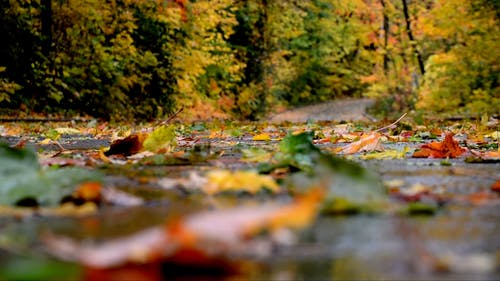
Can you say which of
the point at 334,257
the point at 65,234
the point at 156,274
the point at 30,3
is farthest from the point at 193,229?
the point at 30,3

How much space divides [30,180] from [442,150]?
1555 millimetres

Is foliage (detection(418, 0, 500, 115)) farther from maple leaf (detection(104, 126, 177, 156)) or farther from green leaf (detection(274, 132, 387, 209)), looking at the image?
green leaf (detection(274, 132, 387, 209))

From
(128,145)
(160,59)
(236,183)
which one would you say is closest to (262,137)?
Result: (128,145)

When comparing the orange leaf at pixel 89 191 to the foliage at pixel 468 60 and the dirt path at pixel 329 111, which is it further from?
the dirt path at pixel 329 111

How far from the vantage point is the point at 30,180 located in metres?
1.02

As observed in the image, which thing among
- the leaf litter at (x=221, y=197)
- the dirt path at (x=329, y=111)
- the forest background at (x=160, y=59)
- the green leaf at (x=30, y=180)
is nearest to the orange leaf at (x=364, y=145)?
the leaf litter at (x=221, y=197)

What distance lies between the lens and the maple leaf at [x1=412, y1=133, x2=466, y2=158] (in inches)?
86.7

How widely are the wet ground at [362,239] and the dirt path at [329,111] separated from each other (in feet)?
63.4

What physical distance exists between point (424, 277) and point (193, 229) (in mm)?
194

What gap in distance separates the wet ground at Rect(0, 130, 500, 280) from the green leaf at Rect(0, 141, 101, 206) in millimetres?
88

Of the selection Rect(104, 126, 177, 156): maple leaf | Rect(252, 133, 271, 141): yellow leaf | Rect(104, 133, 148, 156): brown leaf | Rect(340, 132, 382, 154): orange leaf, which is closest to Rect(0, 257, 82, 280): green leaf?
Rect(104, 126, 177, 156): maple leaf

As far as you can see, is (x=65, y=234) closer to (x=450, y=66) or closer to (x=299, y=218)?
(x=299, y=218)

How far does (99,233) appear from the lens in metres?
0.75

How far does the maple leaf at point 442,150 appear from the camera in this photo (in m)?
2.20
